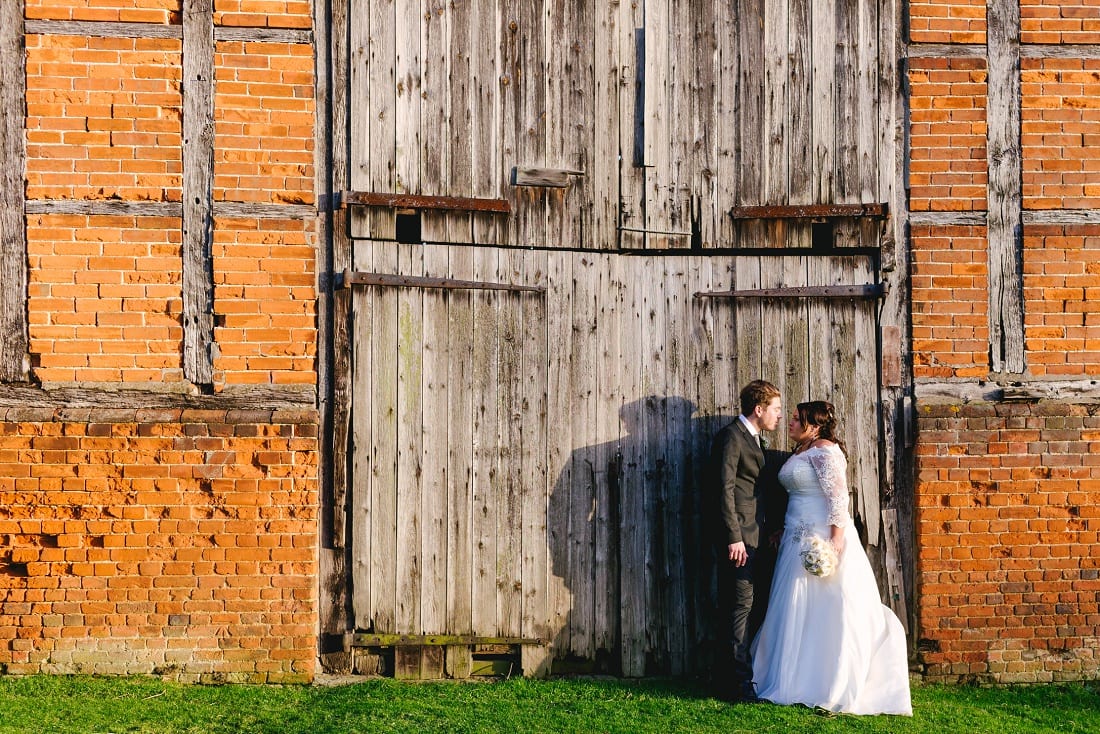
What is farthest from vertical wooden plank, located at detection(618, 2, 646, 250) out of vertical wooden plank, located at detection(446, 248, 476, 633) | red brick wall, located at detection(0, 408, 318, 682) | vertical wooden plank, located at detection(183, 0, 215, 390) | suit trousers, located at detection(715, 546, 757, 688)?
vertical wooden plank, located at detection(183, 0, 215, 390)

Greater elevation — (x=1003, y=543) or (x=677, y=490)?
(x=677, y=490)

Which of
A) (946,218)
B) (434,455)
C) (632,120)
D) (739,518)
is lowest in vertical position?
(739,518)

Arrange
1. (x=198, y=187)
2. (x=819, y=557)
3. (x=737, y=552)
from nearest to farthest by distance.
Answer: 1. (x=819, y=557)
2. (x=737, y=552)
3. (x=198, y=187)

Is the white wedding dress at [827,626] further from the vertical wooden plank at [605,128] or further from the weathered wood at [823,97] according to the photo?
the vertical wooden plank at [605,128]

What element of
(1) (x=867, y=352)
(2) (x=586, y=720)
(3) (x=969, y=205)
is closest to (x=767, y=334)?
(1) (x=867, y=352)

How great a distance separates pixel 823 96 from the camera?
5547mm

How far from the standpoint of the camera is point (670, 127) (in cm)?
552

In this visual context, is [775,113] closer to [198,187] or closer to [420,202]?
[420,202]

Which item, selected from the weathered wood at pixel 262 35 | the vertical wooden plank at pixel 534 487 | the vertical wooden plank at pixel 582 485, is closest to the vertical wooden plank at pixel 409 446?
the vertical wooden plank at pixel 534 487

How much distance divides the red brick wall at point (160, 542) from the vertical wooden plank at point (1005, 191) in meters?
4.14

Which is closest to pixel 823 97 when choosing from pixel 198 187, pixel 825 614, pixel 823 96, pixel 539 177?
pixel 823 96

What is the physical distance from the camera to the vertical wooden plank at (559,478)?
543 cm

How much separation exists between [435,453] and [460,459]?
152 millimetres

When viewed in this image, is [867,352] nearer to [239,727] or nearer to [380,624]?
[380,624]
